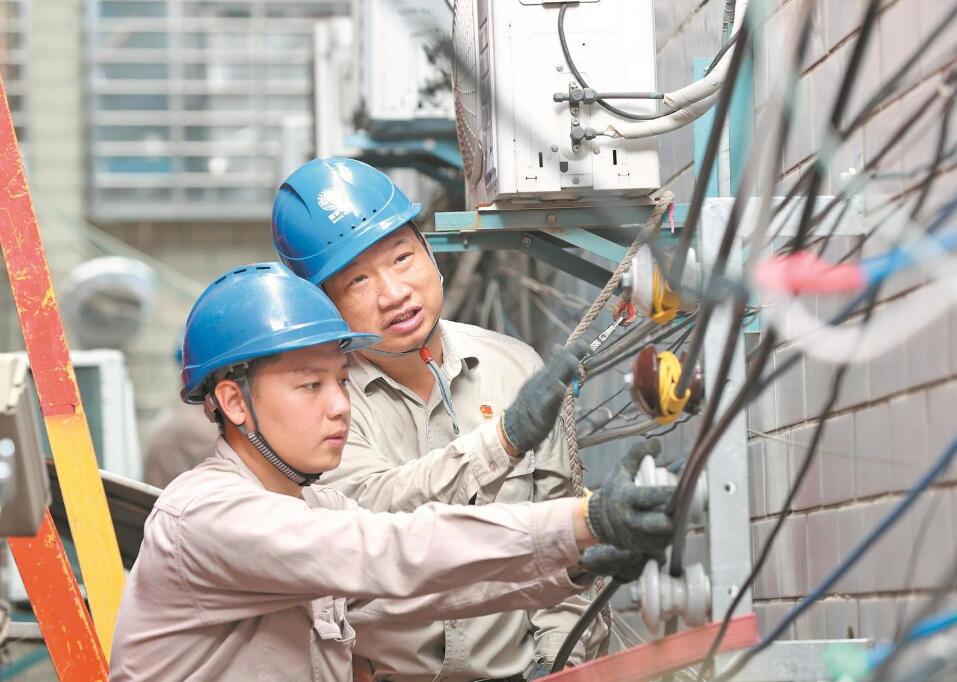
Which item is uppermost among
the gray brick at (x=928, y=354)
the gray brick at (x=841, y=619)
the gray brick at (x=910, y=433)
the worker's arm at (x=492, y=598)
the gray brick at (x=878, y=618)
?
the gray brick at (x=928, y=354)

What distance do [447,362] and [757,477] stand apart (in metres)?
0.93

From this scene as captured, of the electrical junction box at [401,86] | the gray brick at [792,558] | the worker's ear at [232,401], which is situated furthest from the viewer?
the electrical junction box at [401,86]

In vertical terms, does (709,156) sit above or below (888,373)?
above

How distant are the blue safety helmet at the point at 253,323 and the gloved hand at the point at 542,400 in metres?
0.49

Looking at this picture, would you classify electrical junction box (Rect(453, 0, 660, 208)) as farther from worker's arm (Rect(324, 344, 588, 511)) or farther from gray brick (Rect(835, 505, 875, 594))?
gray brick (Rect(835, 505, 875, 594))

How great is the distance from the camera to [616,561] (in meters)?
2.48

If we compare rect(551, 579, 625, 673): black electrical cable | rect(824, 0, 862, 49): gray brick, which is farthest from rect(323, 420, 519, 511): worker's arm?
rect(824, 0, 862, 49): gray brick

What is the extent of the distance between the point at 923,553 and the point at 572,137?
56.8 inches

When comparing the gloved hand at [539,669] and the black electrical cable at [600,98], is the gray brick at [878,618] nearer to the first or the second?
the gloved hand at [539,669]

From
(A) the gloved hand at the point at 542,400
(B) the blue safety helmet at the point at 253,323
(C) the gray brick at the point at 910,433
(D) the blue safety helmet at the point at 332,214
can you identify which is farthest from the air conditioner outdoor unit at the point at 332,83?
(C) the gray brick at the point at 910,433

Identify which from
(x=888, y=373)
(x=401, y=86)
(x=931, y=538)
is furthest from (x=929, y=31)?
(x=401, y=86)

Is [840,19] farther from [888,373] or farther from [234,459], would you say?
[234,459]

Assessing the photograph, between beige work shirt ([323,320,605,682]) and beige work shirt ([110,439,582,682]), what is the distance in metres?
0.38

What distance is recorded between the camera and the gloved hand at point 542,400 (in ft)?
8.99
